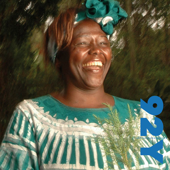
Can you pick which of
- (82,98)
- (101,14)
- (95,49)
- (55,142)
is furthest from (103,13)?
(55,142)

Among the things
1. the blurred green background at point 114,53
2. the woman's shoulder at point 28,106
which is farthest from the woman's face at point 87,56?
the blurred green background at point 114,53

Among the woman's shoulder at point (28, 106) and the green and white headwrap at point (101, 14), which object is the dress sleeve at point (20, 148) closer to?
the woman's shoulder at point (28, 106)

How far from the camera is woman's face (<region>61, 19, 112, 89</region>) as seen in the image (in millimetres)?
905

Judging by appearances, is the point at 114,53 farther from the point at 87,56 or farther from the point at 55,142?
the point at 55,142

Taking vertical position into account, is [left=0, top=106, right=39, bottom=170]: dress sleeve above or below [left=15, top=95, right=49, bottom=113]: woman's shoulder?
below

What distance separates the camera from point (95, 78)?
0.91 meters

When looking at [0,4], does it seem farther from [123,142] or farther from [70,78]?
[123,142]

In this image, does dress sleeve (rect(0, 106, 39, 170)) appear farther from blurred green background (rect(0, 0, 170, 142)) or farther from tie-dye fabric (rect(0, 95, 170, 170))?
blurred green background (rect(0, 0, 170, 142))

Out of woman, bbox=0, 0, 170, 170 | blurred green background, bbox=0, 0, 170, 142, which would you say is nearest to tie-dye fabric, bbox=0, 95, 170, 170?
woman, bbox=0, 0, 170, 170

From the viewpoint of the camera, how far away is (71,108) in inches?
37.2

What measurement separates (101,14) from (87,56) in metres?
0.14

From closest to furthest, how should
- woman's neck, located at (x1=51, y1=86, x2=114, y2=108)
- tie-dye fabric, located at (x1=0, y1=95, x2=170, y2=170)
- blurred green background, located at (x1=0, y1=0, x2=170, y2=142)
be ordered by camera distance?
tie-dye fabric, located at (x1=0, y1=95, x2=170, y2=170), woman's neck, located at (x1=51, y1=86, x2=114, y2=108), blurred green background, located at (x1=0, y1=0, x2=170, y2=142)

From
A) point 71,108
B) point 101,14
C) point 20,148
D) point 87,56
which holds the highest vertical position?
point 101,14

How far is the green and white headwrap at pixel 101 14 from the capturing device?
3.09 feet
